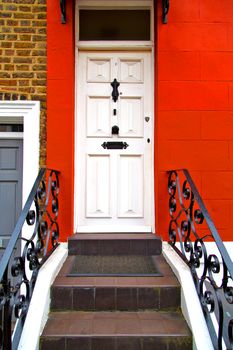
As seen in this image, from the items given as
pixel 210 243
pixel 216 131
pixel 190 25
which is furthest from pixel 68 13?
pixel 210 243

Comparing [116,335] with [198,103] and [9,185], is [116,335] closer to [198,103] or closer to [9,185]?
[9,185]

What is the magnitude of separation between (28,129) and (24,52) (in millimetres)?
888

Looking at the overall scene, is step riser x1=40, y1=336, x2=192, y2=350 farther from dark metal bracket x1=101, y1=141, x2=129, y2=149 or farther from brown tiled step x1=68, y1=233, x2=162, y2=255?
dark metal bracket x1=101, y1=141, x2=129, y2=149

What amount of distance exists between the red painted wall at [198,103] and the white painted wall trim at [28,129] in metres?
1.35

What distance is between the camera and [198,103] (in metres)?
3.53

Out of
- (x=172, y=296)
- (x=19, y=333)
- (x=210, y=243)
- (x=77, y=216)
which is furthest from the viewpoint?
(x=77, y=216)

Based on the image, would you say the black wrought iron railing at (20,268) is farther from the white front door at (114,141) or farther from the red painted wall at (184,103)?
the white front door at (114,141)

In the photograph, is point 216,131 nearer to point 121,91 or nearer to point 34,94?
point 121,91

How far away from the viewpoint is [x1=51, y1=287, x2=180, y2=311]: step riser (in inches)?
101

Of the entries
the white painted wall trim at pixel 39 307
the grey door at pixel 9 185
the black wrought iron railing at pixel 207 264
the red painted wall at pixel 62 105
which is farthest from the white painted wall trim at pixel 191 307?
the grey door at pixel 9 185

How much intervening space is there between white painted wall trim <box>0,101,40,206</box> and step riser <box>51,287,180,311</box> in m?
1.31

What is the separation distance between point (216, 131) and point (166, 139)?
56cm

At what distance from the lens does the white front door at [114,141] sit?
372cm

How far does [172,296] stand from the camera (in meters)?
2.60
